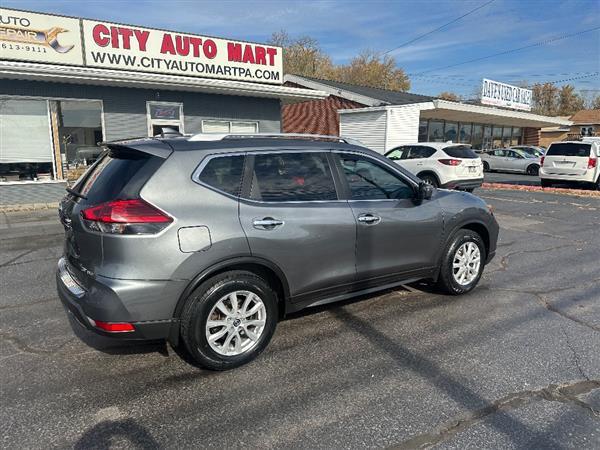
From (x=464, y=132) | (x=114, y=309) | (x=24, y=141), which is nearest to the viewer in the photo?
(x=114, y=309)

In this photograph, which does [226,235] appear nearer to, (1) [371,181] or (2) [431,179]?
(1) [371,181]

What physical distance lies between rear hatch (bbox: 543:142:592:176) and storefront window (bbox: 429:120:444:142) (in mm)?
9446

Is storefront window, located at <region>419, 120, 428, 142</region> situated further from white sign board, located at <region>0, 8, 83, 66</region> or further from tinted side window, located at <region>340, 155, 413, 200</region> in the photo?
tinted side window, located at <region>340, 155, 413, 200</region>

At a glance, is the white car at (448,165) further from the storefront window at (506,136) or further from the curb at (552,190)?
the storefront window at (506,136)

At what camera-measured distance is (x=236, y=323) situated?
3174 millimetres

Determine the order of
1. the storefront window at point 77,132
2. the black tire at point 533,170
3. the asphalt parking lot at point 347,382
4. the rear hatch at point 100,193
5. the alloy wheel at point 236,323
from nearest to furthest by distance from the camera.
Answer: the asphalt parking lot at point 347,382 < the rear hatch at point 100,193 < the alloy wheel at point 236,323 < the storefront window at point 77,132 < the black tire at point 533,170

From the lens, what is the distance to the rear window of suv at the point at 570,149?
14.7 meters

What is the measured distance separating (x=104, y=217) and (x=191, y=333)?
989 millimetres

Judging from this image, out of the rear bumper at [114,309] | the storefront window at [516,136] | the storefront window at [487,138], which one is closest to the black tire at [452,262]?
the rear bumper at [114,309]

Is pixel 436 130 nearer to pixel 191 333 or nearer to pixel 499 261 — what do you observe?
pixel 499 261

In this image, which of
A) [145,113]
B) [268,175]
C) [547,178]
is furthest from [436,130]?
[268,175]

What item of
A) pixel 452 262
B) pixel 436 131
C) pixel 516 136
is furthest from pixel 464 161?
pixel 516 136

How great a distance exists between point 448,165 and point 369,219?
9.08 metres

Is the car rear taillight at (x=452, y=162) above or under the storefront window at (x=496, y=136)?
under
